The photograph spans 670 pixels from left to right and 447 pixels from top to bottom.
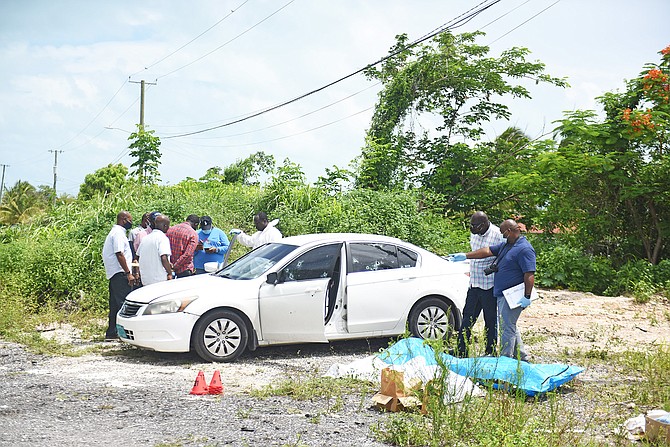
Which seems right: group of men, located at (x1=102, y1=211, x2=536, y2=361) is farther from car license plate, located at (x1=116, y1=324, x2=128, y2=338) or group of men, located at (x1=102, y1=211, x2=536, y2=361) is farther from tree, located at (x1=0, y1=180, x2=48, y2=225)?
tree, located at (x1=0, y1=180, x2=48, y2=225)

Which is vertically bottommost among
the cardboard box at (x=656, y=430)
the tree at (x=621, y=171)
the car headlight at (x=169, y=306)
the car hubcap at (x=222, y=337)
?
the cardboard box at (x=656, y=430)

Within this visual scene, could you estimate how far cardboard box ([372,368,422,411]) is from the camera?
6.95 metres

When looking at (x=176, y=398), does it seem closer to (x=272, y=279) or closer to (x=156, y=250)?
(x=272, y=279)

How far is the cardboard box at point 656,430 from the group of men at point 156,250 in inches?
258

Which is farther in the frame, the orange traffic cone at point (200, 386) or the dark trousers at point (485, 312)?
the dark trousers at point (485, 312)

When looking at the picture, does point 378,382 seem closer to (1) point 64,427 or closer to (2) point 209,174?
(1) point 64,427

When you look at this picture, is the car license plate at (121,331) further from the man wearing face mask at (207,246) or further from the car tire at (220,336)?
the man wearing face mask at (207,246)

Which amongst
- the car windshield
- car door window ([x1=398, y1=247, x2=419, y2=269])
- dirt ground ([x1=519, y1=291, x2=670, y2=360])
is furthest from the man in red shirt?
dirt ground ([x1=519, y1=291, x2=670, y2=360])

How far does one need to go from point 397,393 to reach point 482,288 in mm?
2687

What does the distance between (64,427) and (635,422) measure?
496cm

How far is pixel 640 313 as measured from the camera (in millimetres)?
15586

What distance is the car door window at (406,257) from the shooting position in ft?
35.3

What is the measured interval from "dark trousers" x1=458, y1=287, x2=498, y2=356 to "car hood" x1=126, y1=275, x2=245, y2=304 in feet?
9.39

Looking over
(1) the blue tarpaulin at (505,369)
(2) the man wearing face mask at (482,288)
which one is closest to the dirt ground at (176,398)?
(1) the blue tarpaulin at (505,369)
